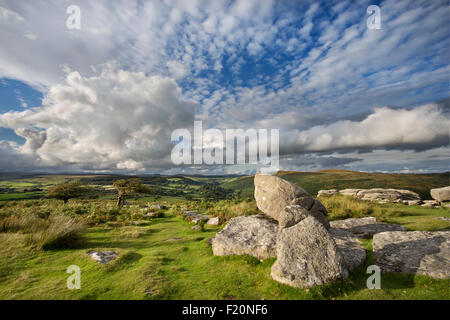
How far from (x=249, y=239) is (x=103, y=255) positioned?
6.90 metres

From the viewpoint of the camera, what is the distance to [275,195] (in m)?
11.8

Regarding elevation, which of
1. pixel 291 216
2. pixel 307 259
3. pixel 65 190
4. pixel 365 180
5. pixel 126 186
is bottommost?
pixel 365 180

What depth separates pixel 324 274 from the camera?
20.3 ft

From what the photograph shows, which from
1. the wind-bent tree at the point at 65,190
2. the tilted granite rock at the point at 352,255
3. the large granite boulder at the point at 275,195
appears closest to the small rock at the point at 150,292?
the tilted granite rock at the point at 352,255

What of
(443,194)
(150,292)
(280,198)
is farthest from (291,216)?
(443,194)

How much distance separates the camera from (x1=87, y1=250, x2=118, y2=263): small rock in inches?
302

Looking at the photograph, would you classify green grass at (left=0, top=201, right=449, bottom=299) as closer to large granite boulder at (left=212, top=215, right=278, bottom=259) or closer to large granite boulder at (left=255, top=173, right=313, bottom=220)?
large granite boulder at (left=212, top=215, right=278, bottom=259)

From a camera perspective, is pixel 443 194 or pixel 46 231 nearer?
pixel 46 231

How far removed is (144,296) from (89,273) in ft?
9.76

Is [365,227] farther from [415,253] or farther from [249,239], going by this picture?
[249,239]

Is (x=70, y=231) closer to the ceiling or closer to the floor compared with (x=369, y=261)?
closer to the ceiling
